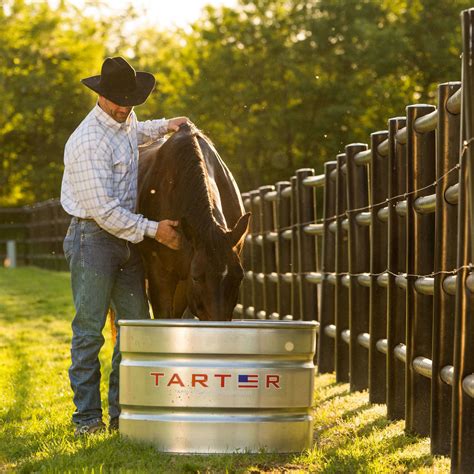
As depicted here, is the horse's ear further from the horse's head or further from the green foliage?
the green foliage

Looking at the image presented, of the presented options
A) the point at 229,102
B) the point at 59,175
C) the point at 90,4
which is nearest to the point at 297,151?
the point at 229,102

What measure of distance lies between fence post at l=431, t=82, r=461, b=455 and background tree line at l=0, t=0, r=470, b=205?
35.2 metres

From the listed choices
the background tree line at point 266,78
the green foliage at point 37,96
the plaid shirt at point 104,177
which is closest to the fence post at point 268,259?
the plaid shirt at point 104,177

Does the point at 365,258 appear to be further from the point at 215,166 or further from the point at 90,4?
the point at 90,4

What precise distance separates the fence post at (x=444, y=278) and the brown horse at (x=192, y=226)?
138cm

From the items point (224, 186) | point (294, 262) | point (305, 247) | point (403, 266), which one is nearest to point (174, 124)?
point (224, 186)

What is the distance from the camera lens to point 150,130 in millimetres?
7734

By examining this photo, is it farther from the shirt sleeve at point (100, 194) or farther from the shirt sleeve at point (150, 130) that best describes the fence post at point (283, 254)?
the shirt sleeve at point (100, 194)

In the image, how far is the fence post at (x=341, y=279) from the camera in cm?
906

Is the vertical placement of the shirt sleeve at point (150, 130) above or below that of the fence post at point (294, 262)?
above

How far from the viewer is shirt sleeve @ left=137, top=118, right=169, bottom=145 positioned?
7723mm

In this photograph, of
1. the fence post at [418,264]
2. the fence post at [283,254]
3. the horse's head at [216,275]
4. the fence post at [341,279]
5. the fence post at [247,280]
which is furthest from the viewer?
the fence post at [247,280]

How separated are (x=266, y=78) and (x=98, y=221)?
38957 millimetres

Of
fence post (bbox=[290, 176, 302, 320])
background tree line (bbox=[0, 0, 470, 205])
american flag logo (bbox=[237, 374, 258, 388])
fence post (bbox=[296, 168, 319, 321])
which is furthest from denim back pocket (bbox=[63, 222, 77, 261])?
background tree line (bbox=[0, 0, 470, 205])
